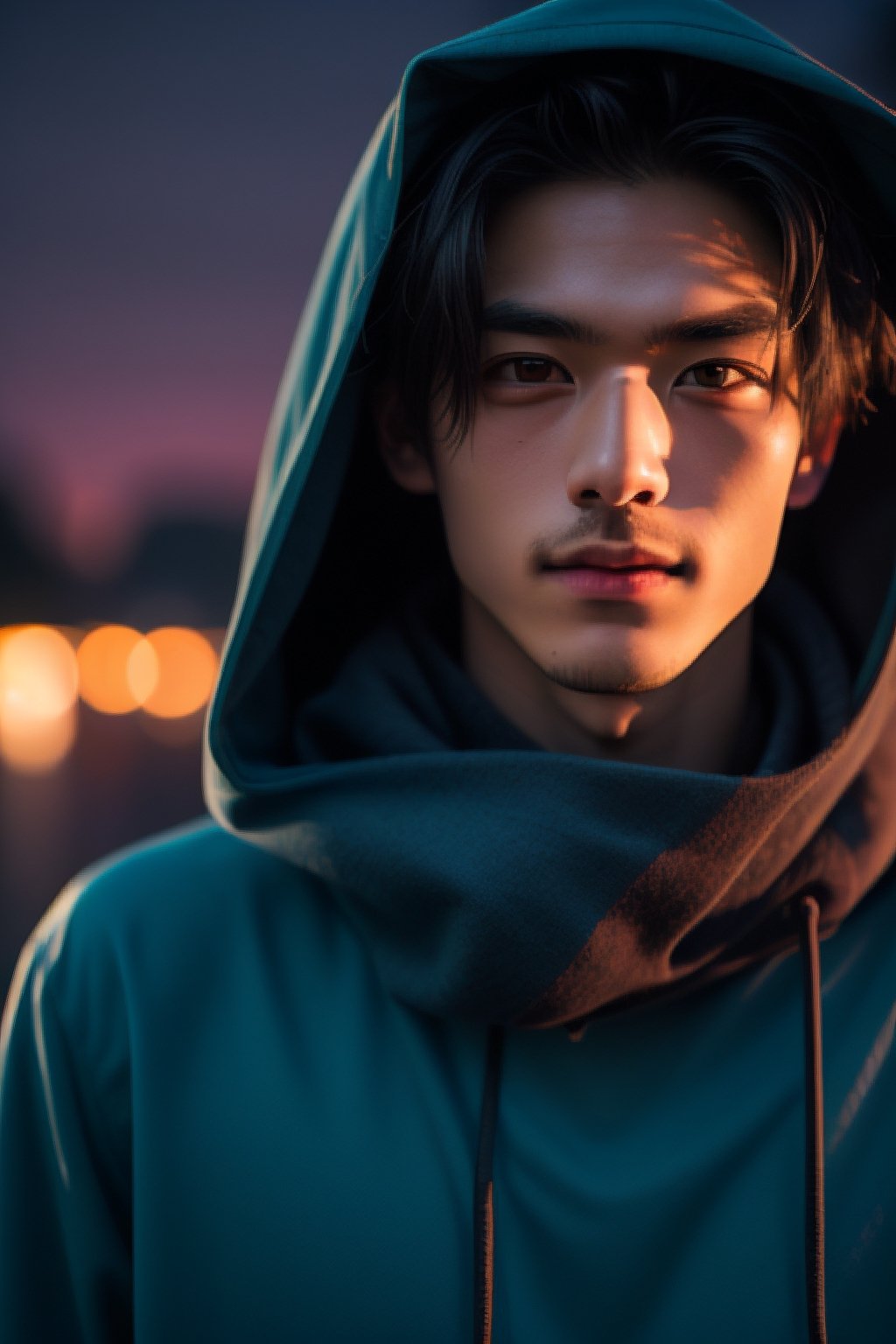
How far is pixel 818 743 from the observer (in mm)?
1665

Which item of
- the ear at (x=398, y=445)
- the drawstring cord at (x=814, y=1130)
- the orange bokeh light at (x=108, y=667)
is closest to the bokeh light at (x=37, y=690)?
the orange bokeh light at (x=108, y=667)

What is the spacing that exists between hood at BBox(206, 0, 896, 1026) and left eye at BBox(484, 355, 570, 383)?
0.67 ft

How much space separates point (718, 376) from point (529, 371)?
0.82 feet

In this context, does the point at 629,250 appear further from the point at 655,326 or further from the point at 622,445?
the point at 622,445

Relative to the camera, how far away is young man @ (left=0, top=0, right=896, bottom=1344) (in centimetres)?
145

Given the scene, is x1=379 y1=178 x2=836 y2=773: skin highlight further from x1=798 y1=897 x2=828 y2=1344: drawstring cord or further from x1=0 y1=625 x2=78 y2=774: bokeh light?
x1=0 y1=625 x2=78 y2=774: bokeh light

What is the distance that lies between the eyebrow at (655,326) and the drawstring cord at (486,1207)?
0.92 meters

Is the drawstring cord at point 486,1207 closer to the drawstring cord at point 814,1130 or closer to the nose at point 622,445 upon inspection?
the drawstring cord at point 814,1130

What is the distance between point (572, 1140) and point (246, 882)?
0.59 metres

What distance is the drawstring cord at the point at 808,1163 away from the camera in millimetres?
1383

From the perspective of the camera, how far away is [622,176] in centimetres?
156

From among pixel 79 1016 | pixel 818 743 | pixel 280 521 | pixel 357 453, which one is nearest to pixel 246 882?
pixel 79 1016

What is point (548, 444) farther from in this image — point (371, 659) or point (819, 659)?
point (819, 659)

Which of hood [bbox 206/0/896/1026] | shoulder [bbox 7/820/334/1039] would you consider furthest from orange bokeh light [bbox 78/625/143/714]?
hood [bbox 206/0/896/1026]
